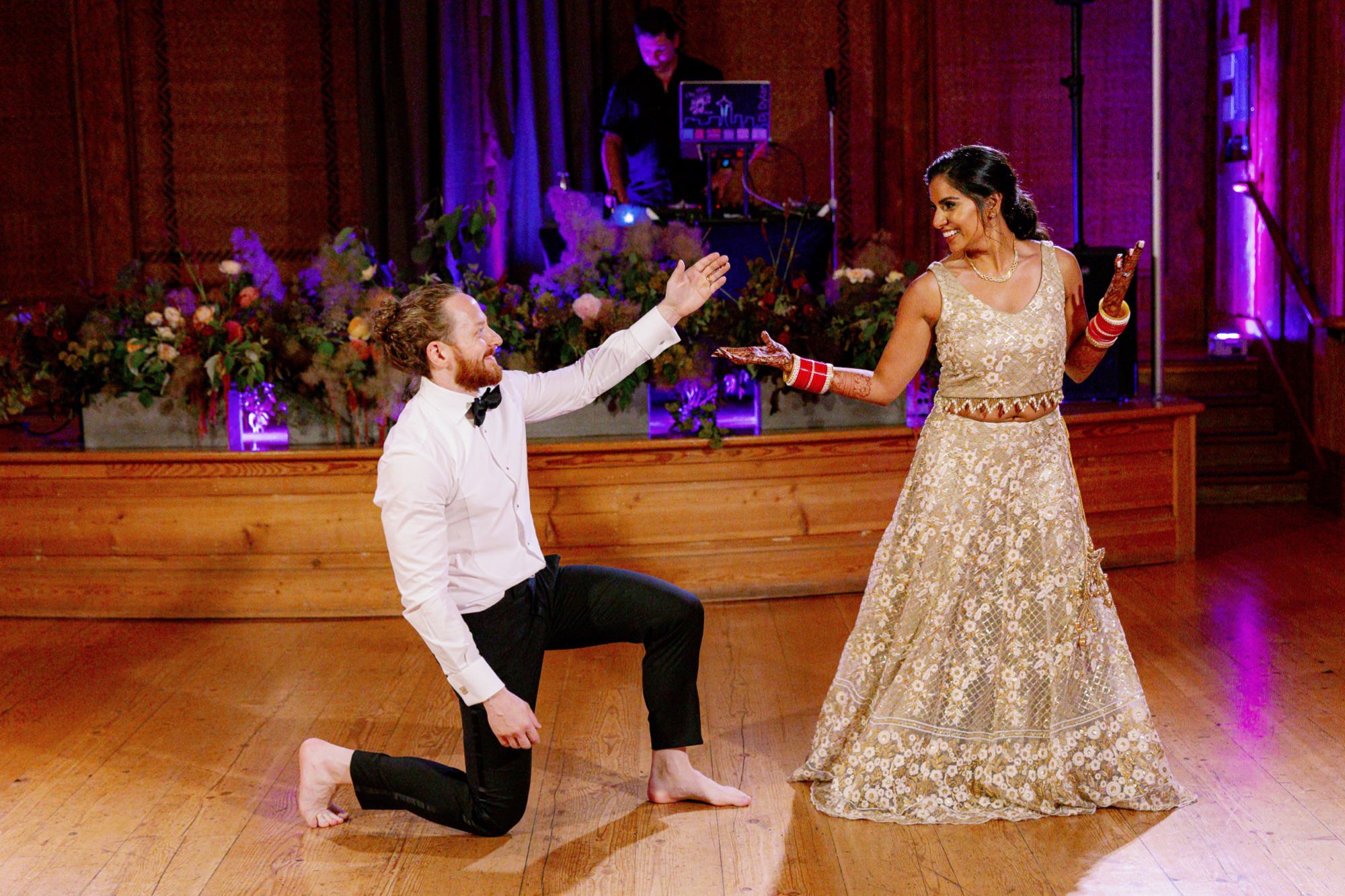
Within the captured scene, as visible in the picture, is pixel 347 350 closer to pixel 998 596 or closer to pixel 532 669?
pixel 532 669

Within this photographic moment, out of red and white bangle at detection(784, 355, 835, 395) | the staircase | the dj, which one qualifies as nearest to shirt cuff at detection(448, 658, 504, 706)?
red and white bangle at detection(784, 355, 835, 395)

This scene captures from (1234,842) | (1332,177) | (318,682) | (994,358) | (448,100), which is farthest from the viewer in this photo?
(448,100)

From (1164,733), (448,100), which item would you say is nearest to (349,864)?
(1164,733)

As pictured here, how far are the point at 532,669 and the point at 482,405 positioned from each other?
22.9 inches

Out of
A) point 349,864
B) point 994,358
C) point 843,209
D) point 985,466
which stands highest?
point 843,209

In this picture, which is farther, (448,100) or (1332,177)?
(448,100)

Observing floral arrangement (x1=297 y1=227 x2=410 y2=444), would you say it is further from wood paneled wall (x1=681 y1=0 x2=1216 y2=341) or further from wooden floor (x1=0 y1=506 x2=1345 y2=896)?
wood paneled wall (x1=681 y1=0 x2=1216 y2=341)

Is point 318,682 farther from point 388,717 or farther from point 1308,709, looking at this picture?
point 1308,709

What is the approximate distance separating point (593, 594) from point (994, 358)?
104cm

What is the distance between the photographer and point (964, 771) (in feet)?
9.66

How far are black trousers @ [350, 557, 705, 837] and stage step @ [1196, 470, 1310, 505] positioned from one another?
435 centimetres

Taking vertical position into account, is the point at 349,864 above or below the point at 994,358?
below

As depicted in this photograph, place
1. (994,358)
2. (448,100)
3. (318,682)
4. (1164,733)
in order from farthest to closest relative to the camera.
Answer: (448,100), (318,682), (1164,733), (994,358)

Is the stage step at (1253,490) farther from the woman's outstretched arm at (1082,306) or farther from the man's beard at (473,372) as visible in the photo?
the man's beard at (473,372)
